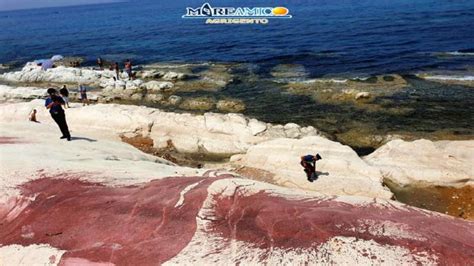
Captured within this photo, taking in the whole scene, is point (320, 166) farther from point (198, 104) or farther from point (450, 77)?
point (450, 77)

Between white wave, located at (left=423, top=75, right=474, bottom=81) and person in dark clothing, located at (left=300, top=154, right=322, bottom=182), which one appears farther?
white wave, located at (left=423, top=75, right=474, bottom=81)

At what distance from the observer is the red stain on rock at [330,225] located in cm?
774

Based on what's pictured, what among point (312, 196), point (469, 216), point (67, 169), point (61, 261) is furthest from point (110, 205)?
point (469, 216)

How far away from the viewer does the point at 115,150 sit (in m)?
15.9

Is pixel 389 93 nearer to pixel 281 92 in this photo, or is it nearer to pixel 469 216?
pixel 281 92

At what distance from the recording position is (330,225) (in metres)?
8.38

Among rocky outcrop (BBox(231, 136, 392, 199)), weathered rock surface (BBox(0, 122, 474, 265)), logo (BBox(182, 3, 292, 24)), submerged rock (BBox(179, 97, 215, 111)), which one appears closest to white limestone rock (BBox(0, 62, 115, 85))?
submerged rock (BBox(179, 97, 215, 111))

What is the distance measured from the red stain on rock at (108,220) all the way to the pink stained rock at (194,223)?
20 mm

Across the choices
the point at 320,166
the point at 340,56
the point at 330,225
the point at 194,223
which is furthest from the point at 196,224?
the point at 340,56

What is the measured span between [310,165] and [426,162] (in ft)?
18.3

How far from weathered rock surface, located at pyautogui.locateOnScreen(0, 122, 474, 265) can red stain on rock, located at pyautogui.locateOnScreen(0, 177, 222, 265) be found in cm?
2

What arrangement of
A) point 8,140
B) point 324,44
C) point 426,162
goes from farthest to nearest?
point 324,44
point 426,162
point 8,140

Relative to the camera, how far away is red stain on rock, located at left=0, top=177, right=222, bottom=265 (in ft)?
25.5

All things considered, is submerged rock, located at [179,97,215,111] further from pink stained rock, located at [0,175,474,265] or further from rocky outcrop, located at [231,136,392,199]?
pink stained rock, located at [0,175,474,265]
